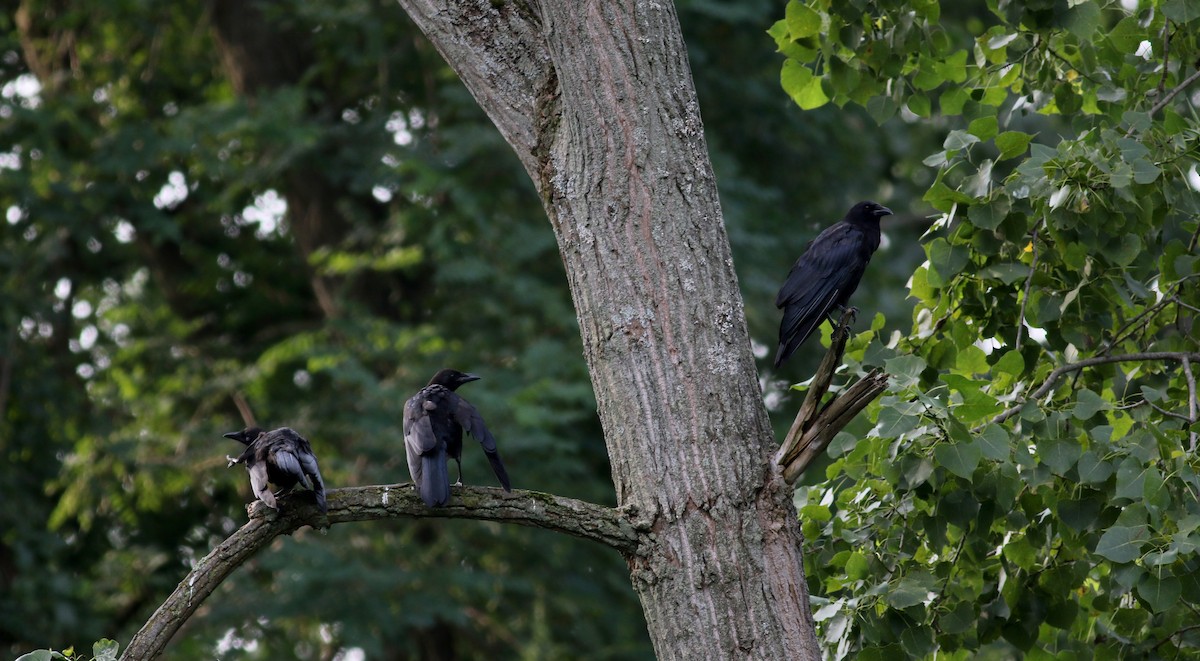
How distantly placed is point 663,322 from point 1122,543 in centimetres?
137

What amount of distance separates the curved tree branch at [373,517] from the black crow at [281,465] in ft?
0.17

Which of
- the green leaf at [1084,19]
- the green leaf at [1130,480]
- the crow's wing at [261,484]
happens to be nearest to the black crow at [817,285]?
the green leaf at [1084,19]

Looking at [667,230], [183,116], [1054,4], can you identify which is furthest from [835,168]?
[667,230]

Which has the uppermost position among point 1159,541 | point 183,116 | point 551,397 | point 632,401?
point 632,401

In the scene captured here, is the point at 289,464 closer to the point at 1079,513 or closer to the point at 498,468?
the point at 498,468

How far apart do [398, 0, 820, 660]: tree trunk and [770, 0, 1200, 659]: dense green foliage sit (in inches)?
16.9

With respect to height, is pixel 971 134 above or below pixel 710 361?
above

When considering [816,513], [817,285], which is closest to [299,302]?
[817,285]

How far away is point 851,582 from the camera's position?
13.3ft

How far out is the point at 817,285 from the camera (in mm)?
5465

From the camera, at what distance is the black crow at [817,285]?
5.38m

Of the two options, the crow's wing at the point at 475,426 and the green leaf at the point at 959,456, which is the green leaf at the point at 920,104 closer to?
the green leaf at the point at 959,456

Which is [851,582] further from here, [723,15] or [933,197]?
[723,15]

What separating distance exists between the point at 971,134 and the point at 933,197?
25 cm
